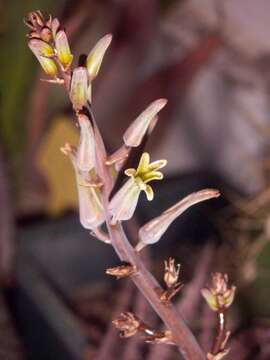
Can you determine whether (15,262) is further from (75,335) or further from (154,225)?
(154,225)

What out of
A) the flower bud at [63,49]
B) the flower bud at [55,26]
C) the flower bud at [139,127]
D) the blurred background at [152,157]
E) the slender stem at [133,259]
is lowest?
the blurred background at [152,157]

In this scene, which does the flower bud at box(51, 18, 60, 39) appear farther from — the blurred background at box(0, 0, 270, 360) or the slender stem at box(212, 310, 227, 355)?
the blurred background at box(0, 0, 270, 360)

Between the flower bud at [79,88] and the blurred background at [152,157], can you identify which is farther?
the blurred background at [152,157]

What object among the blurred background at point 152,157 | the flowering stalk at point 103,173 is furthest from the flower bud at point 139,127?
the blurred background at point 152,157

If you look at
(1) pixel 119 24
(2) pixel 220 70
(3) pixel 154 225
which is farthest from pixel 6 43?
(3) pixel 154 225

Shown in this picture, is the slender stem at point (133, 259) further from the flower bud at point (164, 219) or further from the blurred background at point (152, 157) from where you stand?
the blurred background at point (152, 157)

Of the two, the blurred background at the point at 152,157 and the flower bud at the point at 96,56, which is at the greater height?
the flower bud at the point at 96,56
